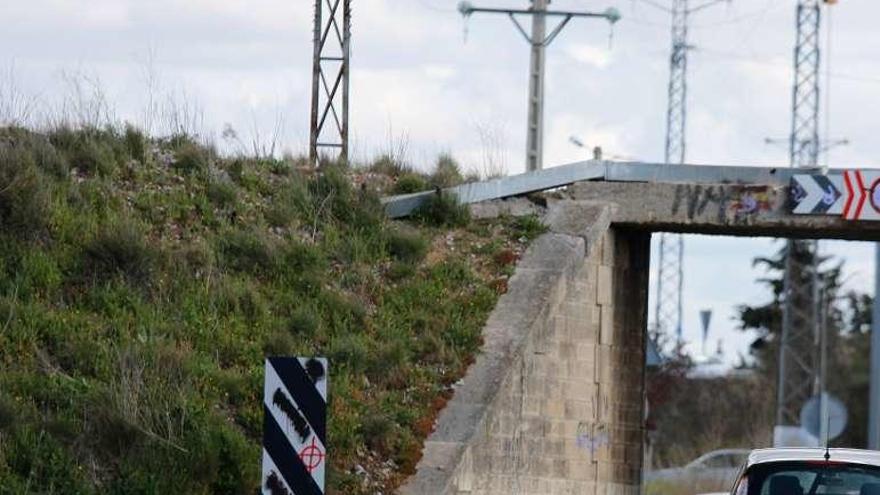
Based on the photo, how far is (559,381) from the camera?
77.9 ft

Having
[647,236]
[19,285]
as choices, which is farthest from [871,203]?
[19,285]

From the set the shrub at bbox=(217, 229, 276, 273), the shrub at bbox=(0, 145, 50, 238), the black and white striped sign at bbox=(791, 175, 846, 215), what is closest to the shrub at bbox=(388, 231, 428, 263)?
the shrub at bbox=(217, 229, 276, 273)

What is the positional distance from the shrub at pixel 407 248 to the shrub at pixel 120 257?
3.49 meters

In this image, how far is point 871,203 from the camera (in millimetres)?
25328

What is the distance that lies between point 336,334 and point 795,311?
4237cm

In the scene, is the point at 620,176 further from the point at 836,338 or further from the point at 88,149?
the point at 836,338

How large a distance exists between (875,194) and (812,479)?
10039 mm

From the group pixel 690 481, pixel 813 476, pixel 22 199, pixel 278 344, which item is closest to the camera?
pixel 813 476

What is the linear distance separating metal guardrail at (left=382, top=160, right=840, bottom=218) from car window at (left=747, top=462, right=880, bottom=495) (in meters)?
10.1

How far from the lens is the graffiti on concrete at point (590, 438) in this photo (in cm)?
2442

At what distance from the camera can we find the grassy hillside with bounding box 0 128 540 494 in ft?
58.2

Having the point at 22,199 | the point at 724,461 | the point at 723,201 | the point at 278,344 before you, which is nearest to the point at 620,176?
the point at 723,201

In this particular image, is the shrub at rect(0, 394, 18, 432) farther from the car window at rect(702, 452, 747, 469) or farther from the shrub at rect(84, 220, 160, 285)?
the car window at rect(702, 452, 747, 469)

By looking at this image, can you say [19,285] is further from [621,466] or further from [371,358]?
[621,466]
